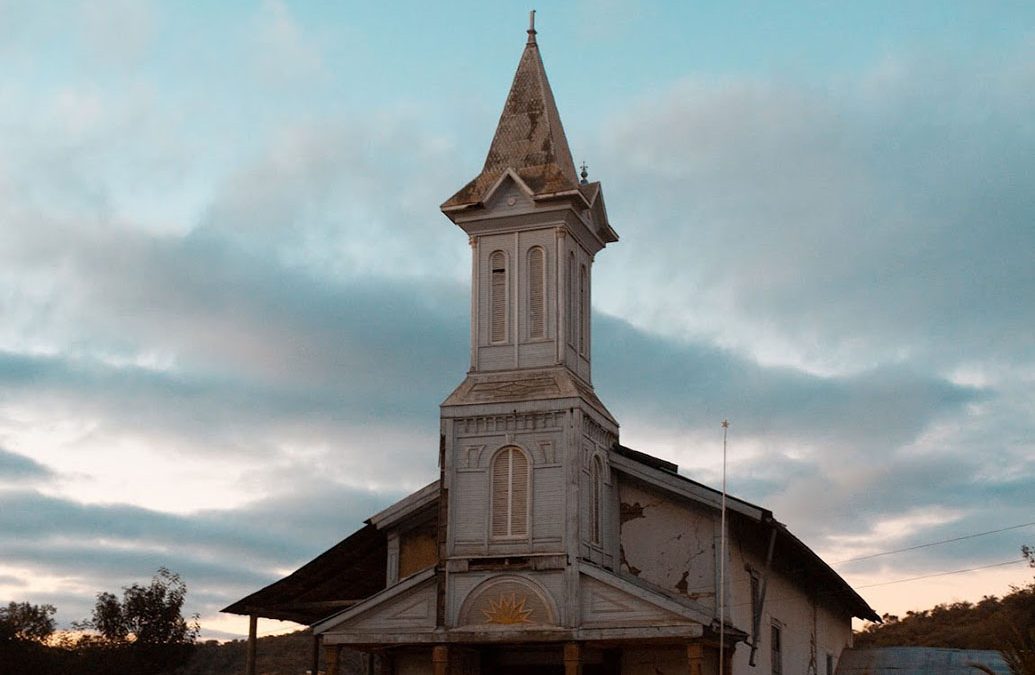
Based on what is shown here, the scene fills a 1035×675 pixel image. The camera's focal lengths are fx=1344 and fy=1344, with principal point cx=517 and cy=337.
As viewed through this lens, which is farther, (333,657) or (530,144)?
(530,144)

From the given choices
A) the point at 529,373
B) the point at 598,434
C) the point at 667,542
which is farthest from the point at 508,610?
the point at 529,373

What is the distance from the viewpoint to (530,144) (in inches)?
1361

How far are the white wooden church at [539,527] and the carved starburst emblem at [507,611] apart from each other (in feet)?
0.11

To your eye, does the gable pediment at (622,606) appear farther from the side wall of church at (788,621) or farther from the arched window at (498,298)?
the arched window at (498,298)

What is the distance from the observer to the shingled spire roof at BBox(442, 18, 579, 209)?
3356 centimetres

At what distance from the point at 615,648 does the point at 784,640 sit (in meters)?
7.50

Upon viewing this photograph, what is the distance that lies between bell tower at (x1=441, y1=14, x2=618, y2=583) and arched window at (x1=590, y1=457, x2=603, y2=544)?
4cm

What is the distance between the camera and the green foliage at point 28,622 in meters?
65.3

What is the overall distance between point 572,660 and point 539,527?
3257mm

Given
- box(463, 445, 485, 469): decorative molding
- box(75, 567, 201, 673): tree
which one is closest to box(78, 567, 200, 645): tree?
box(75, 567, 201, 673): tree

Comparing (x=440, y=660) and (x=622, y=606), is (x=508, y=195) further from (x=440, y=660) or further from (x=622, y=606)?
(x=440, y=660)

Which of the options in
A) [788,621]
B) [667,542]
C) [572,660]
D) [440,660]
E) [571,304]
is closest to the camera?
[572,660]

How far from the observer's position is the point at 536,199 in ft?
108

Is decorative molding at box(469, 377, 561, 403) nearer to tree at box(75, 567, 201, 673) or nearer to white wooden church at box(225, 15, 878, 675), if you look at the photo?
white wooden church at box(225, 15, 878, 675)
